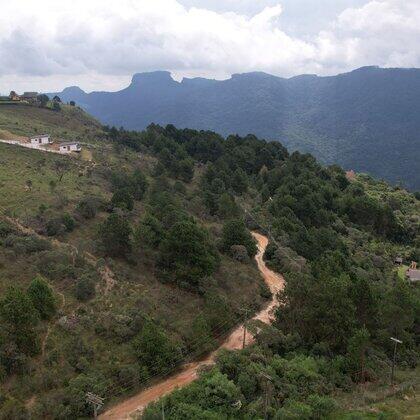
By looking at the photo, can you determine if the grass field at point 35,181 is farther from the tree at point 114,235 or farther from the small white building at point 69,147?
the tree at point 114,235

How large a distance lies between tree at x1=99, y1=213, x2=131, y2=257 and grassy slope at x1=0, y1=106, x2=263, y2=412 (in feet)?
3.55

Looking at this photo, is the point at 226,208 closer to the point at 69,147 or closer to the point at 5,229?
the point at 5,229

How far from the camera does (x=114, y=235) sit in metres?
34.6

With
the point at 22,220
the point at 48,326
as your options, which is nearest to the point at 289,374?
the point at 48,326

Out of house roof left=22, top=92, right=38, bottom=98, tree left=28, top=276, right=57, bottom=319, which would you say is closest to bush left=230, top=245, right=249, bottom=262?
tree left=28, top=276, right=57, bottom=319

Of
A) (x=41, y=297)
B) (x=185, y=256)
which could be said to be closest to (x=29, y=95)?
Result: (x=185, y=256)

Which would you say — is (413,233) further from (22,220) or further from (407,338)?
(22,220)

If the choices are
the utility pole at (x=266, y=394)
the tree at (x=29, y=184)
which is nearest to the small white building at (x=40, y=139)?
the tree at (x=29, y=184)

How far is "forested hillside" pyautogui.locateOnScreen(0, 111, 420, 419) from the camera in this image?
2302cm

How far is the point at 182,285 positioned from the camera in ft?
110

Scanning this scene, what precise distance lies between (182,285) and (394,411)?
15.9m

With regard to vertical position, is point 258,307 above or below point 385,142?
below

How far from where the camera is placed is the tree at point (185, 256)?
3391 centimetres

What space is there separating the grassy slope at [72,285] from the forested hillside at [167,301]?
106 millimetres
